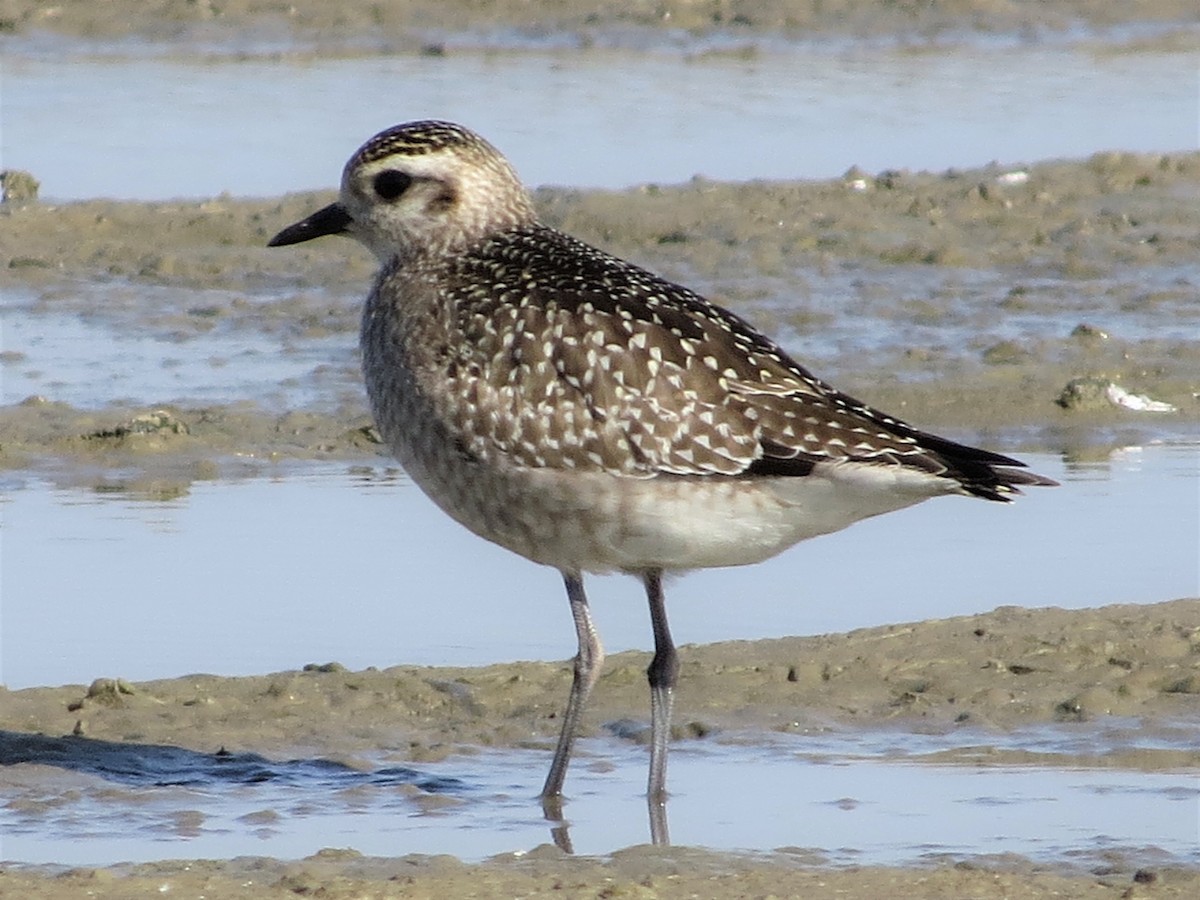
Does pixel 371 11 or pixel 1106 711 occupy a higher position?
pixel 371 11

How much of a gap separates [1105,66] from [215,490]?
44.8ft

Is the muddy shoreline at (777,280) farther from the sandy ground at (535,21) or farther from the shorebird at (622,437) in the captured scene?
the sandy ground at (535,21)

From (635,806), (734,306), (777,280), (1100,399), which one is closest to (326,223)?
(635,806)

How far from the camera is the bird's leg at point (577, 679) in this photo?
7.66m

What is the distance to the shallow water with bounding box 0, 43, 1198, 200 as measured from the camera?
17594 mm

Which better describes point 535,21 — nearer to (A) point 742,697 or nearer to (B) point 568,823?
(A) point 742,697

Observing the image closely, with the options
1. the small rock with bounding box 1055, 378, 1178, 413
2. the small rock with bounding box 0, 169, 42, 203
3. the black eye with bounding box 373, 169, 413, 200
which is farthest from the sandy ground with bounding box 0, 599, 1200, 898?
Answer: the small rock with bounding box 0, 169, 42, 203

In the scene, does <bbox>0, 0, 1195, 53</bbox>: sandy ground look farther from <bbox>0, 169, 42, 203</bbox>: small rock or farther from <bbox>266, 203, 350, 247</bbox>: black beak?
<bbox>266, 203, 350, 247</bbox>: black beak

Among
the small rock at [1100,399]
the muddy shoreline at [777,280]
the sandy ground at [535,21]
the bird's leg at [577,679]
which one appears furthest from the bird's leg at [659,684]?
the sandy ground at [535,21]

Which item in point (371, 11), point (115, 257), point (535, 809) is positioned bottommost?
point (535, 809)

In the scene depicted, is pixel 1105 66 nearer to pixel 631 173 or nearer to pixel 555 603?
pixel 631 173

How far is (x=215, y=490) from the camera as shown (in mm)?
11234

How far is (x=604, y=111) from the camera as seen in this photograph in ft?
65.6

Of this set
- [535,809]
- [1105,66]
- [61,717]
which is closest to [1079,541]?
[535,809]
